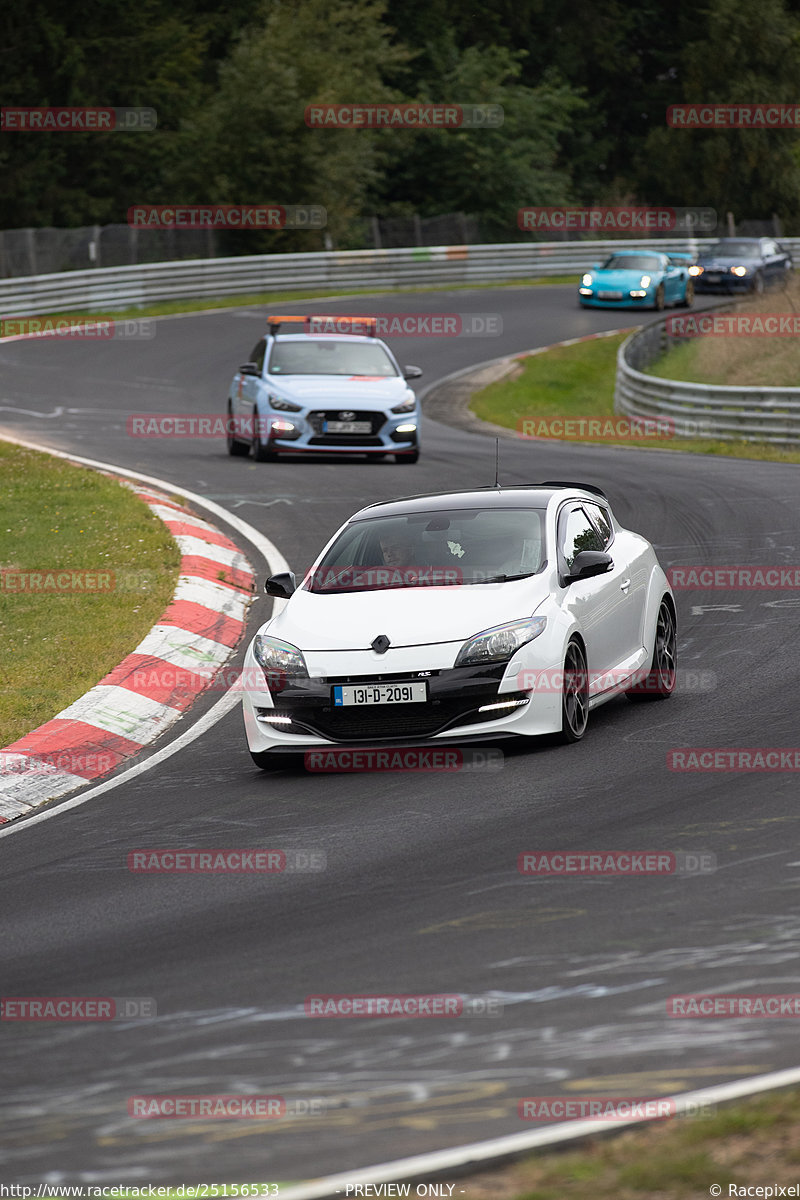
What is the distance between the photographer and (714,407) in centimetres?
2605

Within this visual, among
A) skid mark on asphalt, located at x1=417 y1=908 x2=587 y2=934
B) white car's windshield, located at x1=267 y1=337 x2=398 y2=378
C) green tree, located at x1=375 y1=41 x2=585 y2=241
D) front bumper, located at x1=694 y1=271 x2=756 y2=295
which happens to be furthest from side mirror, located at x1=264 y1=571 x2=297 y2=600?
green tree, located at x1=375 y1=41 x2=585 y2=241

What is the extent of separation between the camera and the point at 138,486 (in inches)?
772

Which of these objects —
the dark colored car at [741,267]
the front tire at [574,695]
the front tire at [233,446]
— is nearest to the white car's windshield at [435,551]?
the front tire at [574,695]

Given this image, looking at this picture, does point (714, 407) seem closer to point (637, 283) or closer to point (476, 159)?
point (637, 283)

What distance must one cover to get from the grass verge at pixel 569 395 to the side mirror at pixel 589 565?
15.4m

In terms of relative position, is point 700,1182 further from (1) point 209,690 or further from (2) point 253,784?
(1) point 209,690

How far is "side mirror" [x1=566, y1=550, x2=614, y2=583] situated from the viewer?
9852 millimetres

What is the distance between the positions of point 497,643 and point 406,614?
56 cm

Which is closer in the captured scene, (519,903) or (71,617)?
(519,903)

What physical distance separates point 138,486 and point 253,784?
426 inches

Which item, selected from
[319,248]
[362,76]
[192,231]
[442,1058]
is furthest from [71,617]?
[362,76]

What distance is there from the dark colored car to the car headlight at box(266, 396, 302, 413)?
2719 cm

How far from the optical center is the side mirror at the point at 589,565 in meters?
9.85

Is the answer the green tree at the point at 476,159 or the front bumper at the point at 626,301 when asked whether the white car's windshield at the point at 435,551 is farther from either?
the green tree at the point at 476,159
